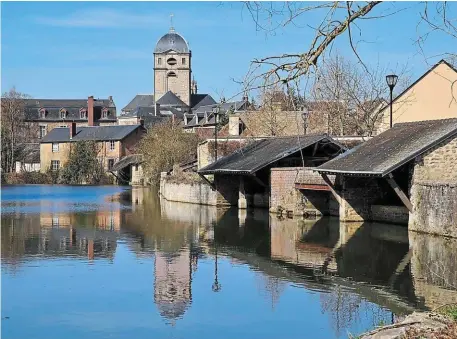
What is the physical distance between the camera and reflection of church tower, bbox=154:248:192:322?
10.1 m

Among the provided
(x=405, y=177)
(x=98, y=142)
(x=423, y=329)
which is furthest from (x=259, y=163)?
(x=98, y=142)

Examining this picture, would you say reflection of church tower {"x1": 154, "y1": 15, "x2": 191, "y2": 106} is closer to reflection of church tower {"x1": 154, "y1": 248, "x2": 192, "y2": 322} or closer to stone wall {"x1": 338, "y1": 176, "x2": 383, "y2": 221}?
stone wall {"x1": 338, "y1": 176, "x2": 383, "y2": 221}

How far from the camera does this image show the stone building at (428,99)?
1213 inches

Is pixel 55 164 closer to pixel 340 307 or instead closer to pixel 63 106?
pixel 63 106

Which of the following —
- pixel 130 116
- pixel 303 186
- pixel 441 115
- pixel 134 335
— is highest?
pixel 130 116

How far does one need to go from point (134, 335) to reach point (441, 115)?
25.3 meters

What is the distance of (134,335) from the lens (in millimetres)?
8680

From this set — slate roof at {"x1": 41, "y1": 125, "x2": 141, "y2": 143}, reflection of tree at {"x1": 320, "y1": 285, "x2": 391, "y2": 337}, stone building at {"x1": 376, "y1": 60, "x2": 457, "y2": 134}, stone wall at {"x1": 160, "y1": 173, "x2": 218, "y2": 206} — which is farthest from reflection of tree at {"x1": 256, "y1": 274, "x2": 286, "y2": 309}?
slate roof at {"x1": 41, "y1": 125, "x2": 141, "y2": 143}

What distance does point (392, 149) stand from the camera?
64.3 ft

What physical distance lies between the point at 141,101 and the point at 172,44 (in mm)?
9493

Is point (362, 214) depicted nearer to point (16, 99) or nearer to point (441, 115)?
point (441, 115)

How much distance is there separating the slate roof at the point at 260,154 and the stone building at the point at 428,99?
24.7ft

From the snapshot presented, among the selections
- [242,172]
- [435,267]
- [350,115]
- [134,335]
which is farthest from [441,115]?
[134,335]

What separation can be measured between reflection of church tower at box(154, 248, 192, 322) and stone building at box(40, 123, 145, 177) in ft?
161
